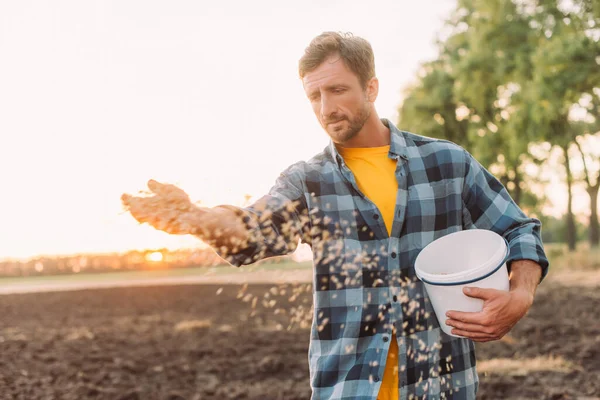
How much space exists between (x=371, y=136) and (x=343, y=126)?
0.68ft

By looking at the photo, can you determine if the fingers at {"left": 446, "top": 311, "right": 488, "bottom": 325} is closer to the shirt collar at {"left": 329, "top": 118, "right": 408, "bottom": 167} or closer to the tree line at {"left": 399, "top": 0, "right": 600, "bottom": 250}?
the shirt collar at {"left": 329, "top": 118, "right": 408, "bottom": 167}

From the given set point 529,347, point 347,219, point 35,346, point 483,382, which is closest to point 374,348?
point 347,219

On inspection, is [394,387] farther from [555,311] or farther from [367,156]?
[555,311]

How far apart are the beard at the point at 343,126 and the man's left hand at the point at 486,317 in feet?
2.55

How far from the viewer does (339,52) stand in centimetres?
275

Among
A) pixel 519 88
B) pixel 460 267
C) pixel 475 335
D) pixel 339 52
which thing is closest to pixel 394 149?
pixel 339 52

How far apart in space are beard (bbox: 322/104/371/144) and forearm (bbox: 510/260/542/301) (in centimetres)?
85

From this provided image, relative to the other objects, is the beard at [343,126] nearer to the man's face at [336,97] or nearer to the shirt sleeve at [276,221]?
the man's face at [336,97]

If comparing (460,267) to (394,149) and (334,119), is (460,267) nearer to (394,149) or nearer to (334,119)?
(394,149)

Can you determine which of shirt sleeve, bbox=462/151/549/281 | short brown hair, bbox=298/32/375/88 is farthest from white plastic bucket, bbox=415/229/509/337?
short brown hair, bbox=298/32/375/88

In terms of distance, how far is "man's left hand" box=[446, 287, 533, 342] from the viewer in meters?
2.49

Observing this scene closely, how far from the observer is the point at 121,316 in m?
12.7

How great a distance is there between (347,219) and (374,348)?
1.69ft

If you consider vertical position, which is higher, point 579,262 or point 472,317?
point 472,317
